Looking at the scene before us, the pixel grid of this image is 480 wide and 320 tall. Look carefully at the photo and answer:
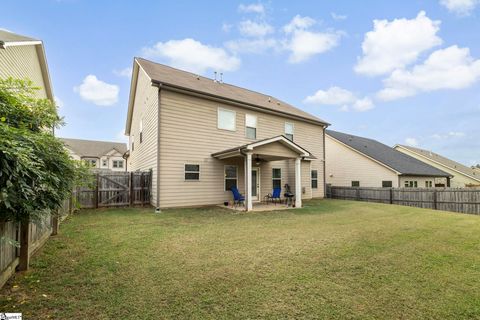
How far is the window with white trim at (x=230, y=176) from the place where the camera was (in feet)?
40.0

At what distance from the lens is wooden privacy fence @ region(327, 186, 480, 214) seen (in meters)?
12.6

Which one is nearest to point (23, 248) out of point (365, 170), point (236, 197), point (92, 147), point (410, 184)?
point (236, 197)

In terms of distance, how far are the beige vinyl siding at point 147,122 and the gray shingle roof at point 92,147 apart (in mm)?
31771

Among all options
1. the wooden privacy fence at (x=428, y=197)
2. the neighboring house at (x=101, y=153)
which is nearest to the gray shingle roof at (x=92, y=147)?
the neighboring house at (x=101, y=153)

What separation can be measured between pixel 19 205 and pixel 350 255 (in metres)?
5.02

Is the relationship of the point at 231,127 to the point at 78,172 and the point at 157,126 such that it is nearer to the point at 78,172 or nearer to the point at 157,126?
the point at 157,126

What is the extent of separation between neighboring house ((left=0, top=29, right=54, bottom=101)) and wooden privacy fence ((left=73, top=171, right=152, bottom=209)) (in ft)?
15.6

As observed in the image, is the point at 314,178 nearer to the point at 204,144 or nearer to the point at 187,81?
the point at 204,144

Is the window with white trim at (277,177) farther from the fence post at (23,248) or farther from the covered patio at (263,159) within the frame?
the fence post at (23,248)

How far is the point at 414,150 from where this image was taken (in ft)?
95.2

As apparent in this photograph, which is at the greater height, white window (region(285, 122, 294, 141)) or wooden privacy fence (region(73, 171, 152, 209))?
white window (region(285, 122, 294, 141))

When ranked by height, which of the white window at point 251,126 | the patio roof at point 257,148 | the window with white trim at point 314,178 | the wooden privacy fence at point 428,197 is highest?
the white window at point 251,126

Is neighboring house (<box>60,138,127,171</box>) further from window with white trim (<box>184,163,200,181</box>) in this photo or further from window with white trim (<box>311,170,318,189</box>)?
window with white trim (<box>311,170,318,189</box>)

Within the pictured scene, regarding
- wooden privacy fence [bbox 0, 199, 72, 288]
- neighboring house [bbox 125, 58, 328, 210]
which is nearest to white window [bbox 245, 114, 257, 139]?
neighboring house [bbox 125, 58, 328, 210]
